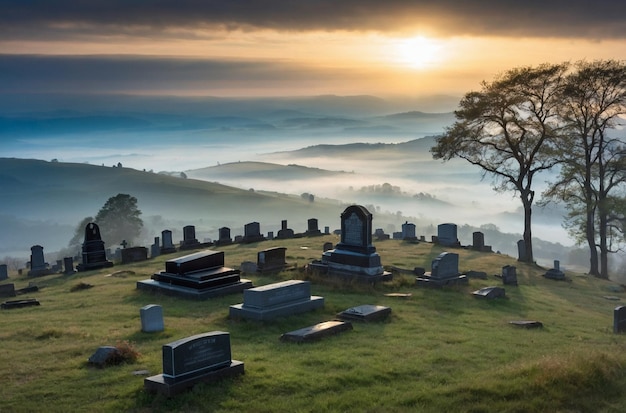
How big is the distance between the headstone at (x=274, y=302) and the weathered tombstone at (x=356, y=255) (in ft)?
20.5

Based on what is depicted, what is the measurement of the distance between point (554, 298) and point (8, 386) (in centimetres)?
2057

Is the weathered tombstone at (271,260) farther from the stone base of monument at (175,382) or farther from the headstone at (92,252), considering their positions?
the stone base of monument at (175,382)

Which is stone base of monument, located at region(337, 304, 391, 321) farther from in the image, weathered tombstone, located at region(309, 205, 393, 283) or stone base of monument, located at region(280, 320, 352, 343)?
weathered tombstone, located at region(309, 205, 393, 283)

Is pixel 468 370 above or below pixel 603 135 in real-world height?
below

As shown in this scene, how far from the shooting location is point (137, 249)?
31.5 metres

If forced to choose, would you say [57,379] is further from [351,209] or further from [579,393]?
[351,209]

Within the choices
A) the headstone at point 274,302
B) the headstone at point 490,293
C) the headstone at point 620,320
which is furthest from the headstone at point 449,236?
the headstone at point 274,302

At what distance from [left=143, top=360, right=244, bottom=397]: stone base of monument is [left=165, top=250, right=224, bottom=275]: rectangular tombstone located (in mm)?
10090

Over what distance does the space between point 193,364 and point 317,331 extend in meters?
4.22

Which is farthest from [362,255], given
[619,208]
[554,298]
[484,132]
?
[619,208]

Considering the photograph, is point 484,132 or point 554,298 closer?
point 554,298

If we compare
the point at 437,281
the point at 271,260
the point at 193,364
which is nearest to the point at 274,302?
the point at 193,364

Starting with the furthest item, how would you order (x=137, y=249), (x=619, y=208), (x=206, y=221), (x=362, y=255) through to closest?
(x=206, y=221)
(x=619, y=208)
(x=137, y=249)
(x=362, y=255)

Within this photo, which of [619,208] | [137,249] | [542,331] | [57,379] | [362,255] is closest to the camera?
[57,379]
